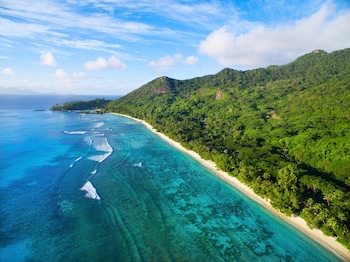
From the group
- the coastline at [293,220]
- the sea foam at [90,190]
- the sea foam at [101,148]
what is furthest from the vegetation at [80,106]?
the coastline at [293,220]

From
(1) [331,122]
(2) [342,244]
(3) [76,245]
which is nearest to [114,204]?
Answer: (3) [76,245]

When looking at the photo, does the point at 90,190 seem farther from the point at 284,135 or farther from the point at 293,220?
the point at 284,135

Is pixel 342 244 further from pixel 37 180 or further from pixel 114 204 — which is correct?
pixel 37 180

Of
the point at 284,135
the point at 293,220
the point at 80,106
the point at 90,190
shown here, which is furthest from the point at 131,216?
the point at 80,106

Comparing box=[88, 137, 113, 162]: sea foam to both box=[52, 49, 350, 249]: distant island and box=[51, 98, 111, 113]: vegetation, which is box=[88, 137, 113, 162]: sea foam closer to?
box=[52, 49, 350, 249]: distant island

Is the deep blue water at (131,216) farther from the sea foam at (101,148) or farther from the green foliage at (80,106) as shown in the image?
the green foliage at (80,106)

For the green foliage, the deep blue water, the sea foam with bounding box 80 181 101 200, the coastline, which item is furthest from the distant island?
the green foliage
